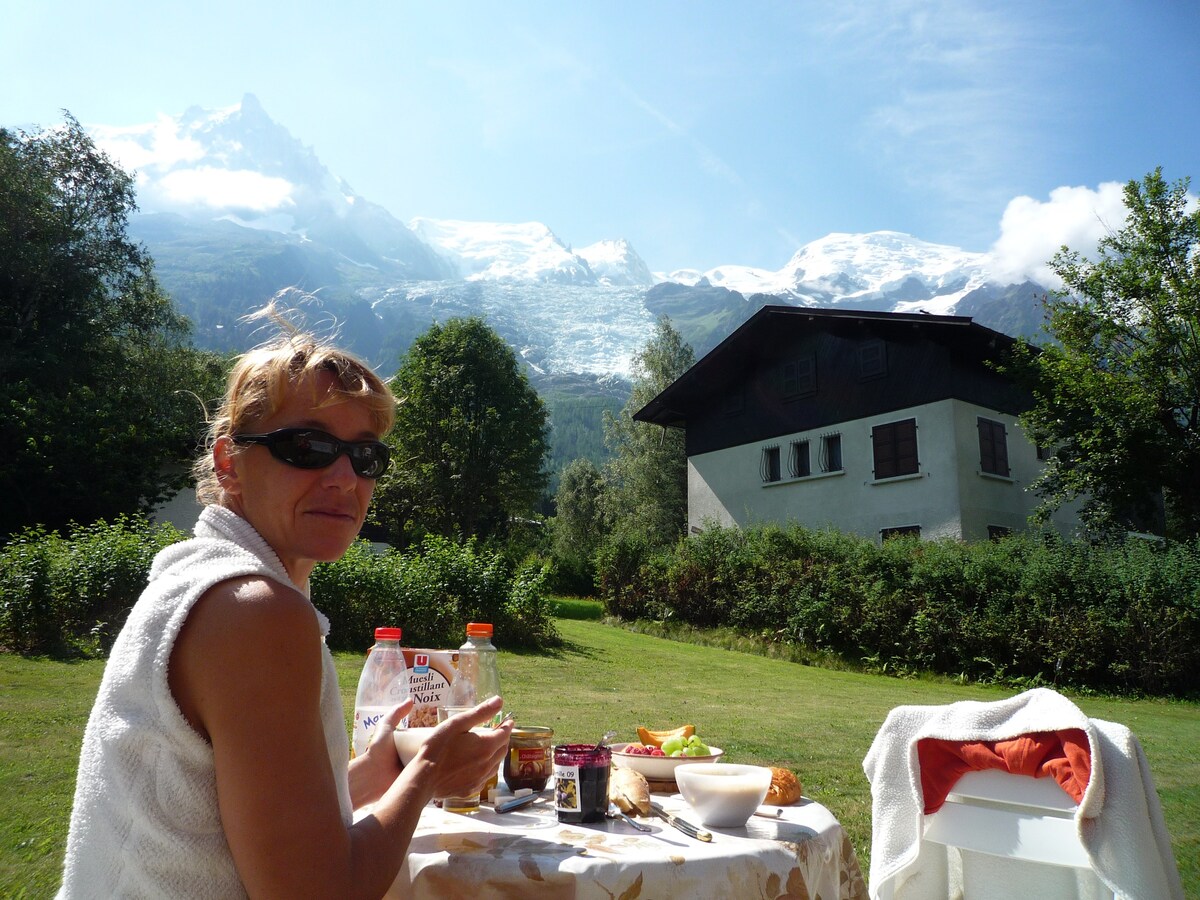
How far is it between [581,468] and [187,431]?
32803 millimetres

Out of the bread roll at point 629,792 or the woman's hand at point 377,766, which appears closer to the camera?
the woman's hand at point 377,766

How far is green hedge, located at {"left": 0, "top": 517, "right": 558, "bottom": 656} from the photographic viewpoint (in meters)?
11.8

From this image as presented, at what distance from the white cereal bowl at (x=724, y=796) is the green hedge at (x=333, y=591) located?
30.4ft

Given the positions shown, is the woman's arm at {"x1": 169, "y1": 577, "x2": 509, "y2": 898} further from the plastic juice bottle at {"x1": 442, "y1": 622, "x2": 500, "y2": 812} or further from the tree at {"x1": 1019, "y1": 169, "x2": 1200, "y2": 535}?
the tree at {"x1": 1019, "y1": 169, "x2": 1200, "y2": 535}

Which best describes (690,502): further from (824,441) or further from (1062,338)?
(1062,338)

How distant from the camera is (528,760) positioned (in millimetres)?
2449

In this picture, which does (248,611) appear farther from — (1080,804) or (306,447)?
(1080,804)

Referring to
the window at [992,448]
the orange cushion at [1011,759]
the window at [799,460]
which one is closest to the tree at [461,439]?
the window at [799,460]

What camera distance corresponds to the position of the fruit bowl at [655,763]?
8.47 ft

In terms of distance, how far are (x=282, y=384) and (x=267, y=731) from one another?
0.75m

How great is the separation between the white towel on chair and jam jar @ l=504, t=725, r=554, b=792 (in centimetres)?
144

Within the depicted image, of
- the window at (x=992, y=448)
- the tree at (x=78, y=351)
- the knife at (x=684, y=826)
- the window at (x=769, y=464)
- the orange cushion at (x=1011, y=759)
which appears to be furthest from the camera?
the window at (x=769, y=464)

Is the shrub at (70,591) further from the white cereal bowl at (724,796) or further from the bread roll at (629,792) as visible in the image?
the white cereal bowl at (724,796)

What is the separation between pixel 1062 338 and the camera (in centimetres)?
2161
